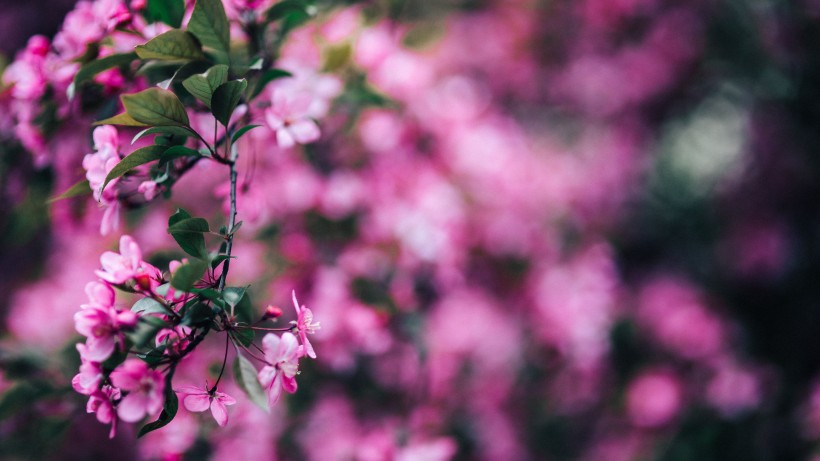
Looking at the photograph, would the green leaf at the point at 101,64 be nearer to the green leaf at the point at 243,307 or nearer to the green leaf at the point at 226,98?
the green leaf at the point at 226,98

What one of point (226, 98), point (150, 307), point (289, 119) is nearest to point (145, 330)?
point (150, 307)

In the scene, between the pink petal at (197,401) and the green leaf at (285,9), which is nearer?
the pink petal at (197,401)

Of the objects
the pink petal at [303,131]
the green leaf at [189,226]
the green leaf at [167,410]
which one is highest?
the pink petal at [303,131]

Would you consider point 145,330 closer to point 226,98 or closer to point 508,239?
point 226,98

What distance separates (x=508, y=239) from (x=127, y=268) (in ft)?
4.87

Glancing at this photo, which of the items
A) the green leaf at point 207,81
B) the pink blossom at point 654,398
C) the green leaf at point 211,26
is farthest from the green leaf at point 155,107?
the pink blossom at point 654,398

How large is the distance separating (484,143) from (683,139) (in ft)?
5.86

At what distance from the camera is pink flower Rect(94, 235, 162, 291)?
0.53 m

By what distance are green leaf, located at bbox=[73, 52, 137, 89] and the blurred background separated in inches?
7.0

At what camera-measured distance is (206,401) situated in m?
0.57

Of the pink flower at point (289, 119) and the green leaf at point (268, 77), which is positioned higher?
the green leaf at point (268, 77)

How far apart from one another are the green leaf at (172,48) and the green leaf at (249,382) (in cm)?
35

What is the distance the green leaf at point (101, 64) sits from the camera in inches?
24.9

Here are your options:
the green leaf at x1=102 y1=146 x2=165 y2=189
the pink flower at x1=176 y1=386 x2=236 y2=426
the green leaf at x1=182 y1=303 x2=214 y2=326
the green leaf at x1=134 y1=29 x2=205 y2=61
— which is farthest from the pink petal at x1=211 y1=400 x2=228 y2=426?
the green leaf at x1=134 y1=29 x2=205 y2=61
